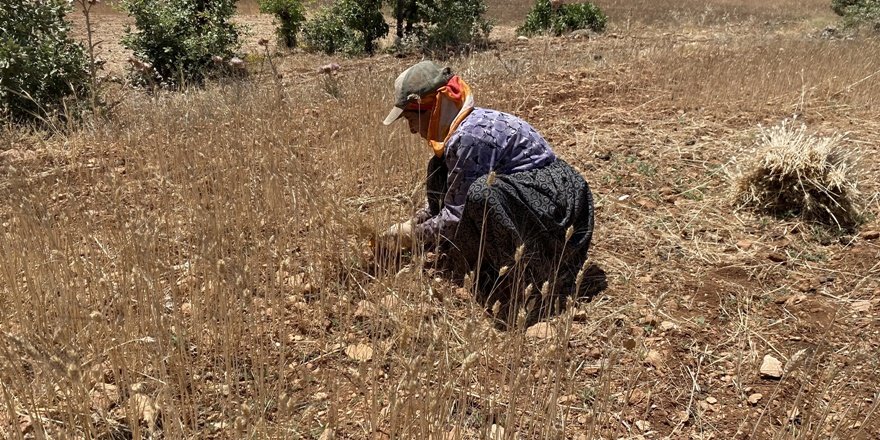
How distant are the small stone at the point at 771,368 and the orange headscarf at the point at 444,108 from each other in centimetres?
136

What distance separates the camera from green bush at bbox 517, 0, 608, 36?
11.1m

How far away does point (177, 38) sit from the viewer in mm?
6988

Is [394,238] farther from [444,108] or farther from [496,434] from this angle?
[496,434]

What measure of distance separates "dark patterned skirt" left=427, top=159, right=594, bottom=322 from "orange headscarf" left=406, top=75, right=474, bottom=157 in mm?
270

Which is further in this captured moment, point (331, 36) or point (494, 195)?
point (331, 36)

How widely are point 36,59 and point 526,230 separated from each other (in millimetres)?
4315

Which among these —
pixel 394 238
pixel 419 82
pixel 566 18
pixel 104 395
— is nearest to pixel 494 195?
pixel 394 238

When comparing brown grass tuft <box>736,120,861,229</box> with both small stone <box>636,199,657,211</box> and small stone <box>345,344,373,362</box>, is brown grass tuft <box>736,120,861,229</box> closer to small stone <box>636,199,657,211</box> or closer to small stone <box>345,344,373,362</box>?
small stone <box>636,199,657,211</box>

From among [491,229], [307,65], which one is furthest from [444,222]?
[307,65]

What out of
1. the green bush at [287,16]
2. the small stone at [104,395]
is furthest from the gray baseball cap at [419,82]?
the green bush at [287,16]

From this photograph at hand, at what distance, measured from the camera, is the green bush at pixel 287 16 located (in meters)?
10.1

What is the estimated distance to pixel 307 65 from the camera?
8398 millimetres

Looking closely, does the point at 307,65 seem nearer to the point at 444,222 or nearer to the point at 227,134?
the point at 227,134

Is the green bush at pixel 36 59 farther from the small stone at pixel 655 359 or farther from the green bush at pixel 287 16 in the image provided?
the green bush at pixel 287 16
